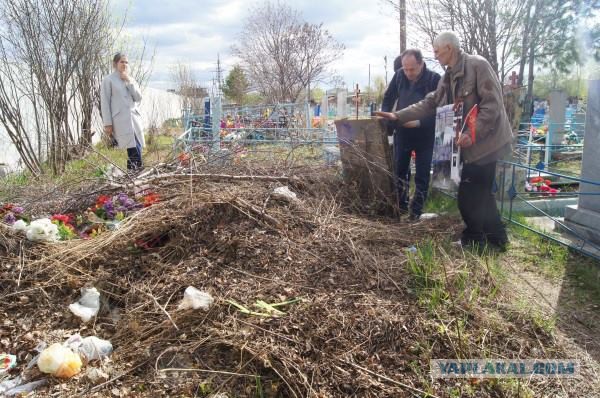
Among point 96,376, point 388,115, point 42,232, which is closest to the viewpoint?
point 96,376

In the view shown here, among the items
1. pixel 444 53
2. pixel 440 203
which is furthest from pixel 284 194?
pixel 440 203

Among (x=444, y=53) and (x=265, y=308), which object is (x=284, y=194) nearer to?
(x=265, y=308)

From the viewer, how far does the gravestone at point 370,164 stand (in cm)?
430

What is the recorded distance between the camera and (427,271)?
8.88 ft

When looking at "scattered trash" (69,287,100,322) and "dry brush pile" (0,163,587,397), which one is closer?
"dry brush pile" (0,163,587,397)

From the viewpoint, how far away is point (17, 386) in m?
2.12

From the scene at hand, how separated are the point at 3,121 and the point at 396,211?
20.6 feet

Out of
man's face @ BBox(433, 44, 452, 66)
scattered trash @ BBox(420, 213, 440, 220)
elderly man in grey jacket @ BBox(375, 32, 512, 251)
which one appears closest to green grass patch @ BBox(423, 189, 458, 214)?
scattered trash @ BBox(420, 213, 440, 220)

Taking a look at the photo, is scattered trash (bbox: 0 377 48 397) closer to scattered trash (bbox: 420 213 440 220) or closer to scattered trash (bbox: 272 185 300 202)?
scattered trash (bbox: 272 185 300 202)

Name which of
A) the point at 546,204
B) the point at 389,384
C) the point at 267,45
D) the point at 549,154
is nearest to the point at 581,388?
the point at 389,384

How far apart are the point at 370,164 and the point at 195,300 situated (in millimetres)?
2462

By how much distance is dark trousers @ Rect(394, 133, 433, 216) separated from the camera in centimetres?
439

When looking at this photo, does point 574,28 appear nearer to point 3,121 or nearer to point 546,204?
point 546,204

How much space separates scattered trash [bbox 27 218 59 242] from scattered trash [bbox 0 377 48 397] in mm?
1287
